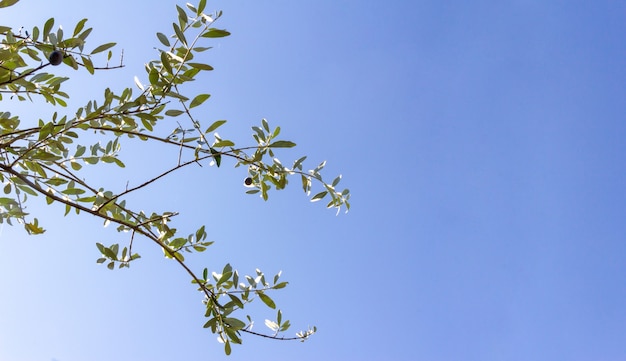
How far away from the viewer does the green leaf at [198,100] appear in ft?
6.57

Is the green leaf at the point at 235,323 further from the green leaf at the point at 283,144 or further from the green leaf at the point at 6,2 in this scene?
the green leaf at the point at 6,2

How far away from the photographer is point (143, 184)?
1.96 meters

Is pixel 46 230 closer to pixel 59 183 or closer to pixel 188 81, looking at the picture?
pixel 59 183

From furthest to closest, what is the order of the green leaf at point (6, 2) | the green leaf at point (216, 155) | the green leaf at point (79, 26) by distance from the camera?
the green leaf at point (216, 155) → the green leaf at point (79, 26) → the green leaf at point (6, 2)

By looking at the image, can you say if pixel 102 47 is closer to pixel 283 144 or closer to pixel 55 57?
pixel 55 57

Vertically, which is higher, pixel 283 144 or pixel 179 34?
pixel 179 34

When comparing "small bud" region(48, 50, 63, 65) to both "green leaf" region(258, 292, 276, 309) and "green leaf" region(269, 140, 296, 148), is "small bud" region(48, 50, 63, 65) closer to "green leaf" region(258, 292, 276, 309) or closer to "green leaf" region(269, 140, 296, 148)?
"green leaf" region(269, 140, 296, 148)

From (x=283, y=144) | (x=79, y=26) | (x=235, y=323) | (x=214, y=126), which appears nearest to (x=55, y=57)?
(x=79, y=26)

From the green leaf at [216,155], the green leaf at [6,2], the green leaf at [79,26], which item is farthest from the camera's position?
the green leaf at [216,155]

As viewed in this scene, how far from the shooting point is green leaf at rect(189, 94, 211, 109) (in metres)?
2.00

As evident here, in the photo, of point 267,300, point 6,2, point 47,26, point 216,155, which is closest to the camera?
point 6,2

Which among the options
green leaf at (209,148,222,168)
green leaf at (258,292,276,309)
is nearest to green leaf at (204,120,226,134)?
green leaf at (209,148,222,168)

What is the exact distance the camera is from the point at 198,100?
2020 mm

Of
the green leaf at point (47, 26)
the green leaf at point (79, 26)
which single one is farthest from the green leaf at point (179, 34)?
the green leaf at point (47, 26)
